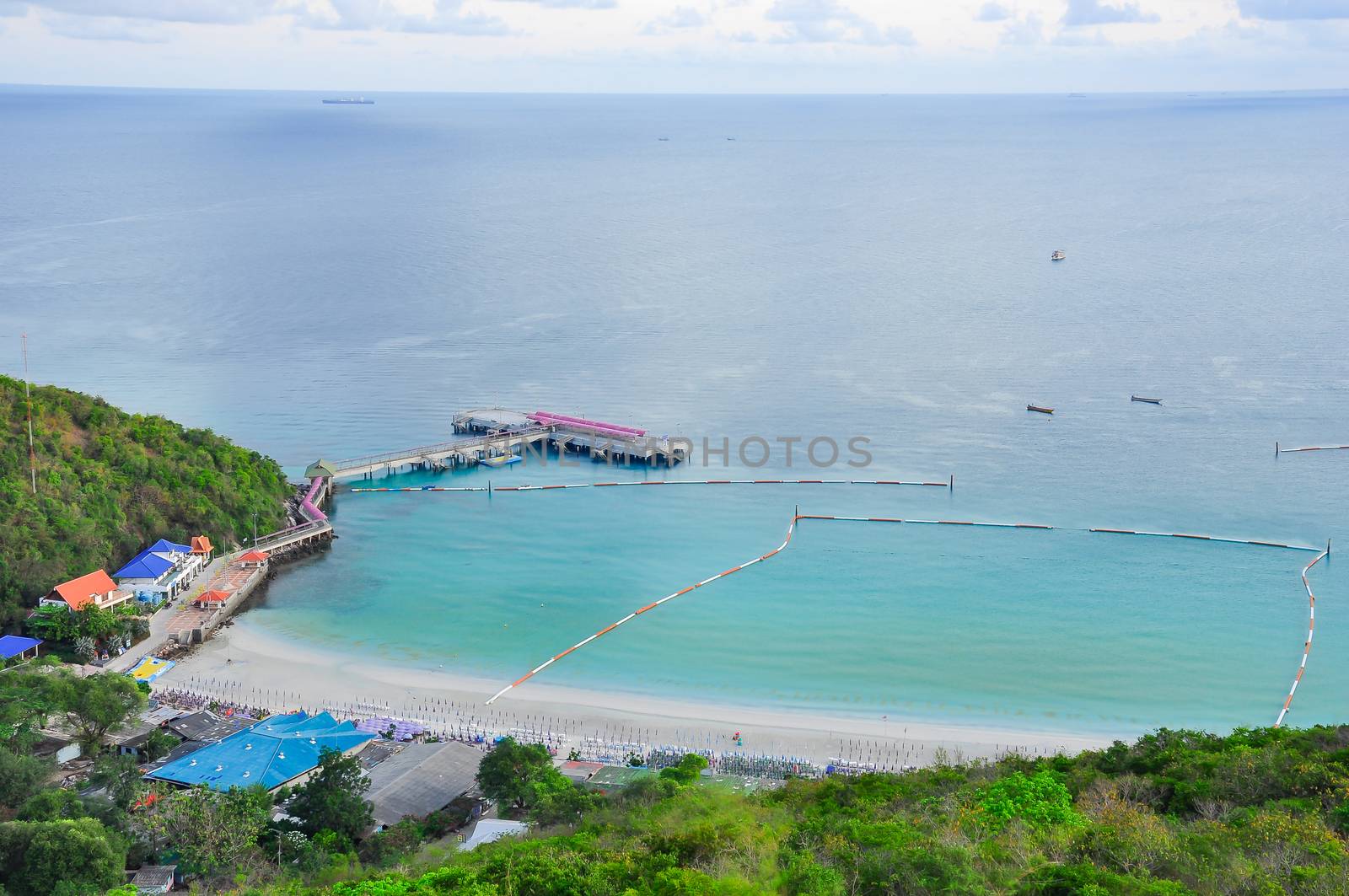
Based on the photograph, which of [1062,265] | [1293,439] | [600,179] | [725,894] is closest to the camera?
[725,894]

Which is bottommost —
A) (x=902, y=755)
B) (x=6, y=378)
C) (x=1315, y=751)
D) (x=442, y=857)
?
(x=902, y=755)

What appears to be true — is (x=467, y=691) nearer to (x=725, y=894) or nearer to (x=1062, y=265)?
(x=725, y=894)

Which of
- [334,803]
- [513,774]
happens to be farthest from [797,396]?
[334,803]

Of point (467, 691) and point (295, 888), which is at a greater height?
point (295, 888)

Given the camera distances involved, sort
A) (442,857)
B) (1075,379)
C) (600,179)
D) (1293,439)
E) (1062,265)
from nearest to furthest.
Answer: (442,857) < (1293,439) < (1075,379) < (1062,265) < (600,179)

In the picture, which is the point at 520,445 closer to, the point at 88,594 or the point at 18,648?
the point at 88,594

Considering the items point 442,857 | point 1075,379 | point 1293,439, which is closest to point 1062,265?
point 1075,379

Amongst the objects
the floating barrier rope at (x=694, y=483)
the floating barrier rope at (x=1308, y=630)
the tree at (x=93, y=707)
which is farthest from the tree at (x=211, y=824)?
the floating barrier rope at (x=694, y=483)
